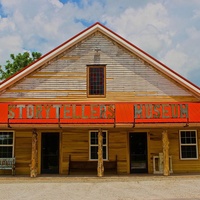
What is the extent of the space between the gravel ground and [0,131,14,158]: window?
2.14 metres

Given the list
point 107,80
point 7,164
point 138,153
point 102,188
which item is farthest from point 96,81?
point 102,188

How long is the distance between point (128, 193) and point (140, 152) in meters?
5.78

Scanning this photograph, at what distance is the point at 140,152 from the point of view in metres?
16.9

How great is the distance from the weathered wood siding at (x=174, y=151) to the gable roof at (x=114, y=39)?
2868 millimetres

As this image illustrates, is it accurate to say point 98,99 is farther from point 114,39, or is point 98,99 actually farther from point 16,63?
point 16,63

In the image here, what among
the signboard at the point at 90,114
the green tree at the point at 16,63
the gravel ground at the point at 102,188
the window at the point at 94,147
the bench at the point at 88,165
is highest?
the green tree at the point at 16,63

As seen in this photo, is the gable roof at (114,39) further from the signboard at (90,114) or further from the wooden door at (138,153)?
the wooden door at (138,153)

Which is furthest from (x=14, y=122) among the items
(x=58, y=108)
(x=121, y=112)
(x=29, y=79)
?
(x=121, y=112)

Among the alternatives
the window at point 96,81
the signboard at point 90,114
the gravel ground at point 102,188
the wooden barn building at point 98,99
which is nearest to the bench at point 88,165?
the wooden barn building at point 98,99

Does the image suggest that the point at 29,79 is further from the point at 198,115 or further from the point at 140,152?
the point at 198,115

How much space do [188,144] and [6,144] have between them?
34.3 ft

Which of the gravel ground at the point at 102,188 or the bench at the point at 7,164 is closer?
the gravel ground at the point at 102,188

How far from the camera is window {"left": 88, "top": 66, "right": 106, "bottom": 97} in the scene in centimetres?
1731

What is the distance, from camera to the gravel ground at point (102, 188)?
35.5 feet
